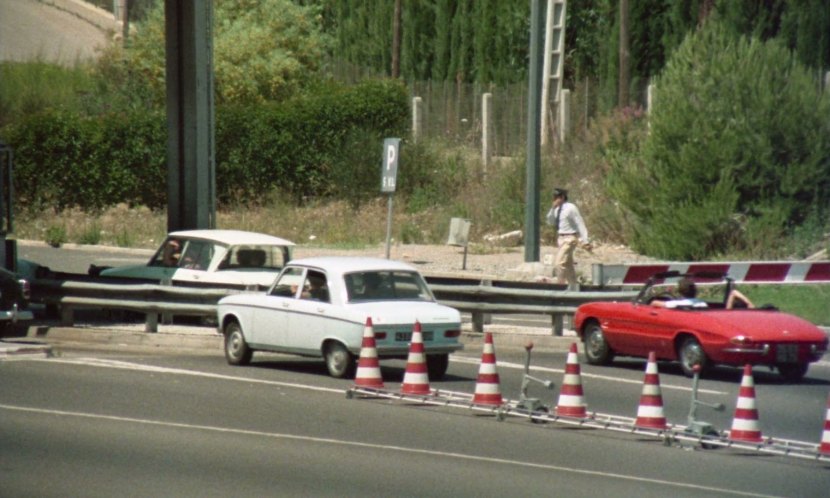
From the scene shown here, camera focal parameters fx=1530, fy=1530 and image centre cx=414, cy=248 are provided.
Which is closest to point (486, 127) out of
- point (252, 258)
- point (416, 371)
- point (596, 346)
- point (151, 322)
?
point (252, 258)

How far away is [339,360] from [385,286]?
1054 mm

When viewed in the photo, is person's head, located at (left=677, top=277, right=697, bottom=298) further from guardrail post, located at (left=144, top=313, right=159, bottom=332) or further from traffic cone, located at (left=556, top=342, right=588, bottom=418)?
guardrail post, located at (left=144, top=313, right=159, bottom=332)

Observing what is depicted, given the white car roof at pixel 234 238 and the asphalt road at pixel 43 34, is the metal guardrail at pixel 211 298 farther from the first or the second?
→ the asphalt road at pixel 43 34

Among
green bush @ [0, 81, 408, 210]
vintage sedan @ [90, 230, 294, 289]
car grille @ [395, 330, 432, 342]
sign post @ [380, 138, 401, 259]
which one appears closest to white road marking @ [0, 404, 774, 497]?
car grille @ [395, 330, 432, 342]

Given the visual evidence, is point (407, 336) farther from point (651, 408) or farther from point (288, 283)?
point (651, 408)

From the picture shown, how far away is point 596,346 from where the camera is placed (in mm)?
19406

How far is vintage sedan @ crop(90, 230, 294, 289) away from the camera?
22797 mm

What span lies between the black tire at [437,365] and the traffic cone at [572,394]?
3621 mm

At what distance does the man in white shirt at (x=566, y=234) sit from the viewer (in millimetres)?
25578

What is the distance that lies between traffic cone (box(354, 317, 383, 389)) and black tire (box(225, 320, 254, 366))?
3.14 metres

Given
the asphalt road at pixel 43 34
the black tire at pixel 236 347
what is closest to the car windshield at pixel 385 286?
the black tire at pixel 236 347

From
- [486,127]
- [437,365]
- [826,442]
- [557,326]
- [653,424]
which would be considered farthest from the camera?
[486,127]

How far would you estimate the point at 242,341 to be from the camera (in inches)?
740

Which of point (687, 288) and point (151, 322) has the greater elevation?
point (687, 288)
